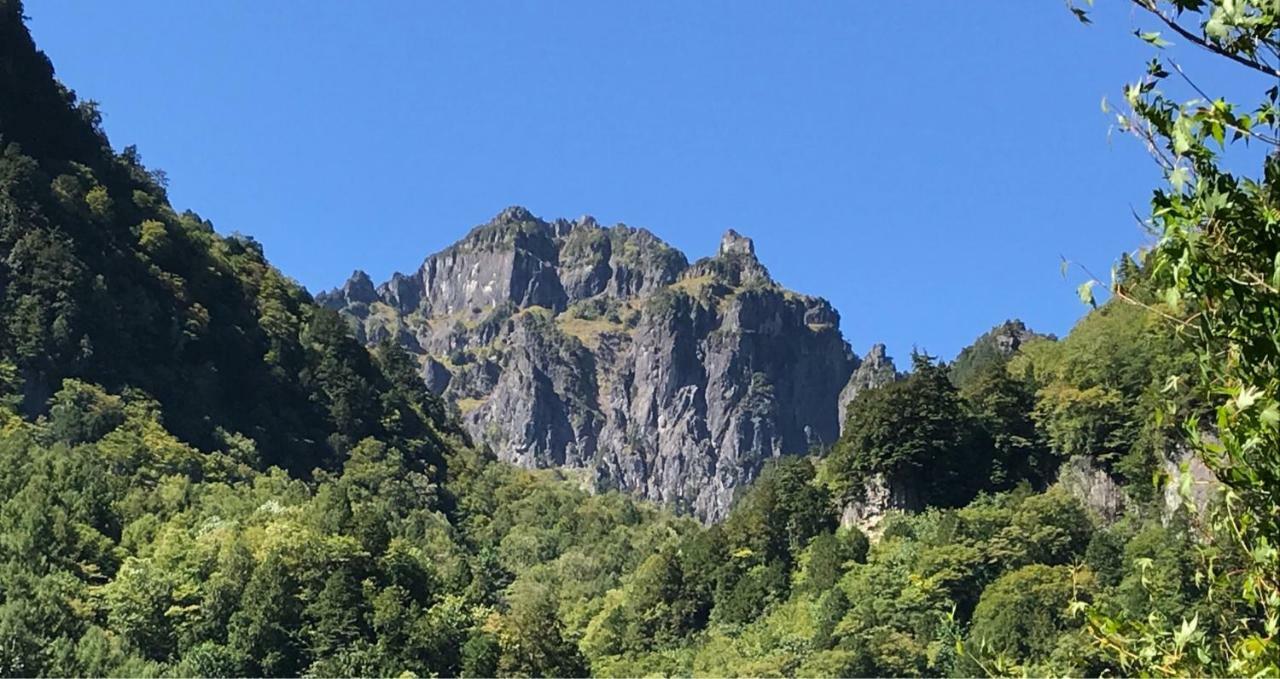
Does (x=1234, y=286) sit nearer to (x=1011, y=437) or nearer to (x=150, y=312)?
(x=1011, y=437)

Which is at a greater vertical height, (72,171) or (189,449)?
(72,171)

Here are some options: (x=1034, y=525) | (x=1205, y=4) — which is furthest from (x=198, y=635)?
(x=1205, y=4)

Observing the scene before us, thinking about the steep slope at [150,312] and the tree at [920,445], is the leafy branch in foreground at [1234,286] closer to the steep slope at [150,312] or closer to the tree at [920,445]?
the tree at [920,445]

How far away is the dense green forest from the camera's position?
116 ft

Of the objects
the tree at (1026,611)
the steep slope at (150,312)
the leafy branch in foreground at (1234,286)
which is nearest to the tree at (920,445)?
the tree at (1026,611)

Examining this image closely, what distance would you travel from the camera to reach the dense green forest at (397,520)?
3528 cm

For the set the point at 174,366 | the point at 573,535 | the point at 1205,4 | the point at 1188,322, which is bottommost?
the point at 1188,322

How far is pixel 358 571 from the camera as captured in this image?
131ft

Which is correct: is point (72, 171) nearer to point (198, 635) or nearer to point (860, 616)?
point (198, 635)

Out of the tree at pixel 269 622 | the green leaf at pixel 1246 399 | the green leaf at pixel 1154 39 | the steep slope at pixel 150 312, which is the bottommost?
the green leaf at pixel 1246 399

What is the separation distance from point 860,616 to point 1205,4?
33.2 metres

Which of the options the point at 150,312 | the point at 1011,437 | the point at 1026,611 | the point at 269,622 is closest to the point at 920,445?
the point at 1011,437

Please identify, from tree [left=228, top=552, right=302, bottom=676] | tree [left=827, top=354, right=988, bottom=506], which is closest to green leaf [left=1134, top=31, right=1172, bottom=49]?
tree [left=228, top=552, right=302, bottom=676]

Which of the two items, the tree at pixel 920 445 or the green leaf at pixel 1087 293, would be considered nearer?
the green leaf at pixel 1087 293
